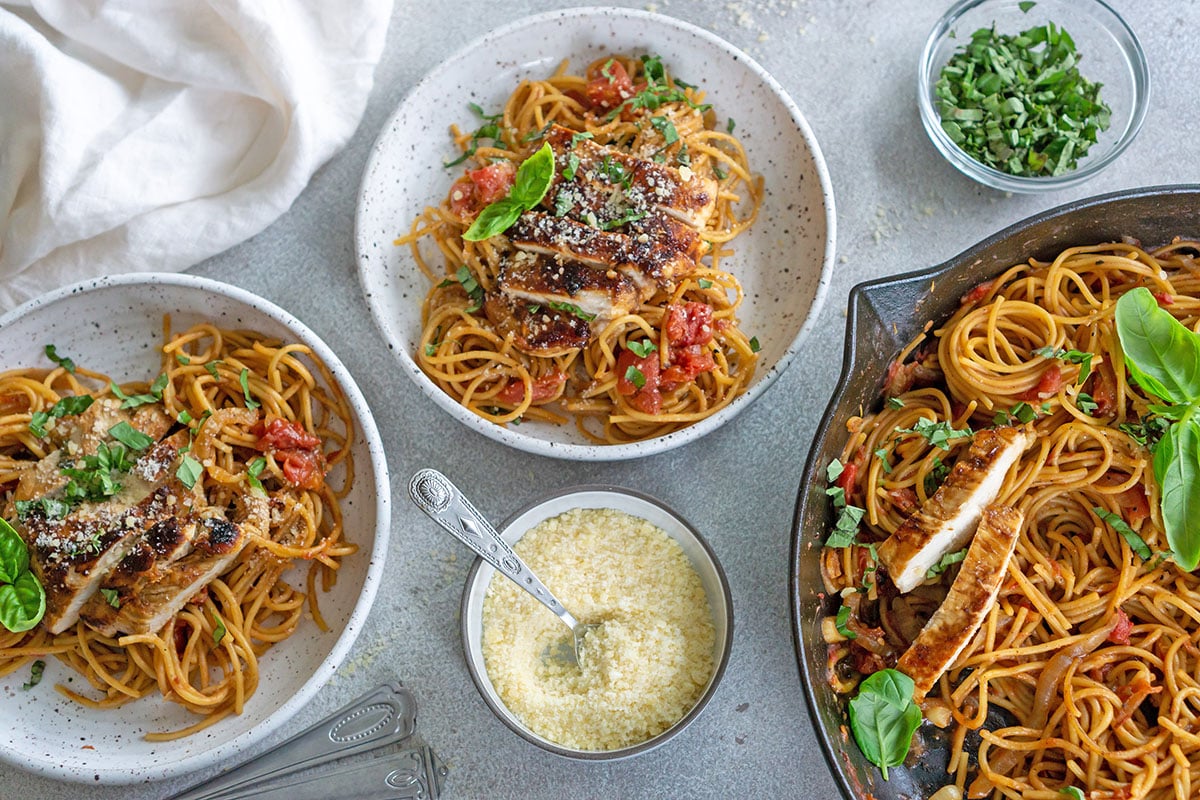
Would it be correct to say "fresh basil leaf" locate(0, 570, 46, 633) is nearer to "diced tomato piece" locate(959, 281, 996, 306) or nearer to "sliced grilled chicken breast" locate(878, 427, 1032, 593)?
"sliced grilled chicken breast" locate(878, 427, 1032, 593)

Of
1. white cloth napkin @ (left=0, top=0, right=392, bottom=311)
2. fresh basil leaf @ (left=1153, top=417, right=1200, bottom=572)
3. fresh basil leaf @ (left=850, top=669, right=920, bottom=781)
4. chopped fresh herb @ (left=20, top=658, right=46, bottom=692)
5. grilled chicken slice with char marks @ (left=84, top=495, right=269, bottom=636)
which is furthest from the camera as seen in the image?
white cloth napkin @ (left=0, top=0, right=392, bottom=311)

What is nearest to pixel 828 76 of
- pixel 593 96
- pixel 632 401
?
pixel 593 96

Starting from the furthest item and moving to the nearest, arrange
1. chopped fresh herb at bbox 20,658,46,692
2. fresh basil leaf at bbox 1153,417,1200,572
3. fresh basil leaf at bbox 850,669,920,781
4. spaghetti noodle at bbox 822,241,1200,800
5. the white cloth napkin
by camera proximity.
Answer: the white cloth napkin → chopped fresh herb at bbox 20,658,46,692 → spaghetti noodle at bbox 822,241,1200,800 → fresh basil leaf at bbox 850,669,920,781 → fresh basil leaf at bbox 1153,417,1200,572

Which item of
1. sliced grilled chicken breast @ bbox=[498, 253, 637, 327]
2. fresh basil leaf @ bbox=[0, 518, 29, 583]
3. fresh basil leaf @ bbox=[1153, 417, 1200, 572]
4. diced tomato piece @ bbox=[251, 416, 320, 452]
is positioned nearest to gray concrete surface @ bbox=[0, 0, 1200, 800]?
diced tomato piece @ bbox=[251, 416, 320, 452]

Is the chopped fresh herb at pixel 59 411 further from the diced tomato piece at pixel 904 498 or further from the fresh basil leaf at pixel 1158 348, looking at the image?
the fresh basil leaf at pixel 1158 348

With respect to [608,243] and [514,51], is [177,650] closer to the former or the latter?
[608,243]

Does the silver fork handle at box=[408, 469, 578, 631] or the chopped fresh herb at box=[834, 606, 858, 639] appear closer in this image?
the chopped fresh herb at box=[834, 606, 858, 639]

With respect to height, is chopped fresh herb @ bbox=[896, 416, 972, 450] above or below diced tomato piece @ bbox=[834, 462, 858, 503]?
above

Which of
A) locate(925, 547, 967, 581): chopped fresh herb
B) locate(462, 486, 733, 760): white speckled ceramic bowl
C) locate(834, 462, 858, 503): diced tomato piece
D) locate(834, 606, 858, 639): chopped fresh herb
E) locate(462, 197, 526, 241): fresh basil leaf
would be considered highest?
locate(462, 197, 526, 241): fresh basil leaf
